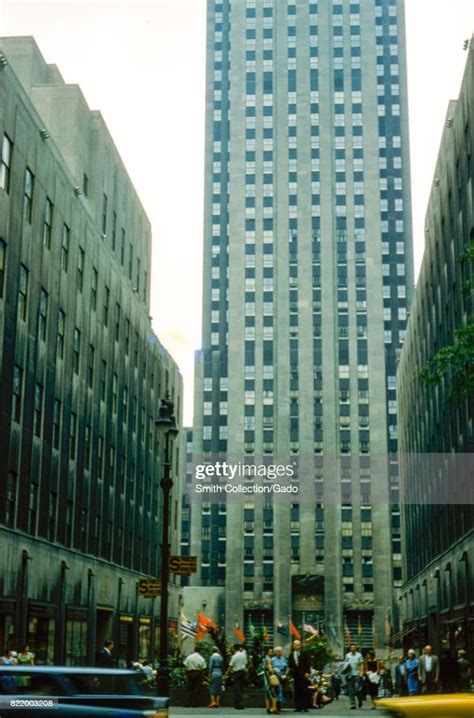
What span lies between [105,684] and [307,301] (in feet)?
404

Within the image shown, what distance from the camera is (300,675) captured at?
87.9ft

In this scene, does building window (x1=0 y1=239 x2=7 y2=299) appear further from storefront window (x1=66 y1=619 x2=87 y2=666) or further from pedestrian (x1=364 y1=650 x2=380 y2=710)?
pedestrian (x1=364 y1=650 x2=380 y2=710)

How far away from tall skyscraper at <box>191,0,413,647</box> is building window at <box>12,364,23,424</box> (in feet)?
275

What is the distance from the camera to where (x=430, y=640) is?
191ft

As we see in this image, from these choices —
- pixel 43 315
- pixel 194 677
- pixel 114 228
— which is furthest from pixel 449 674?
pixel 114 228

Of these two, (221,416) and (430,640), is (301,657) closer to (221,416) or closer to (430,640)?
(430,640)

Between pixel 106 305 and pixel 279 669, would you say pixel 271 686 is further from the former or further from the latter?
pixel 106 305

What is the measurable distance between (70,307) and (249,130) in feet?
323

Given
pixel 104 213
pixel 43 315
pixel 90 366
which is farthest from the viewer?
pixel 104 213

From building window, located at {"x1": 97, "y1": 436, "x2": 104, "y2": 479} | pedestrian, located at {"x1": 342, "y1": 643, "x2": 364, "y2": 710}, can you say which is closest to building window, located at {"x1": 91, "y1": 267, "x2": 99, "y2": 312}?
building window, located at {"x1": 97, "y1": 436, "x2": 104, "y2": 479}

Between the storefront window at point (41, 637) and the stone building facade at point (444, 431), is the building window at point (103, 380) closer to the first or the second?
the storefront window at point (41, 637)

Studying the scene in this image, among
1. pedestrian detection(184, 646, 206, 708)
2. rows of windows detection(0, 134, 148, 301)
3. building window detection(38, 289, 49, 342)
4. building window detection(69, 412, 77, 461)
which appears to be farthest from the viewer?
building window detection(69, 412, 77, 461)

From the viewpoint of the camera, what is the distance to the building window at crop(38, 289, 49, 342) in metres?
42.3

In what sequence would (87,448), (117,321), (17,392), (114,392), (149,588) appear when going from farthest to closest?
(117,321), (114,392), (87,448), (17,392), (149,588)
